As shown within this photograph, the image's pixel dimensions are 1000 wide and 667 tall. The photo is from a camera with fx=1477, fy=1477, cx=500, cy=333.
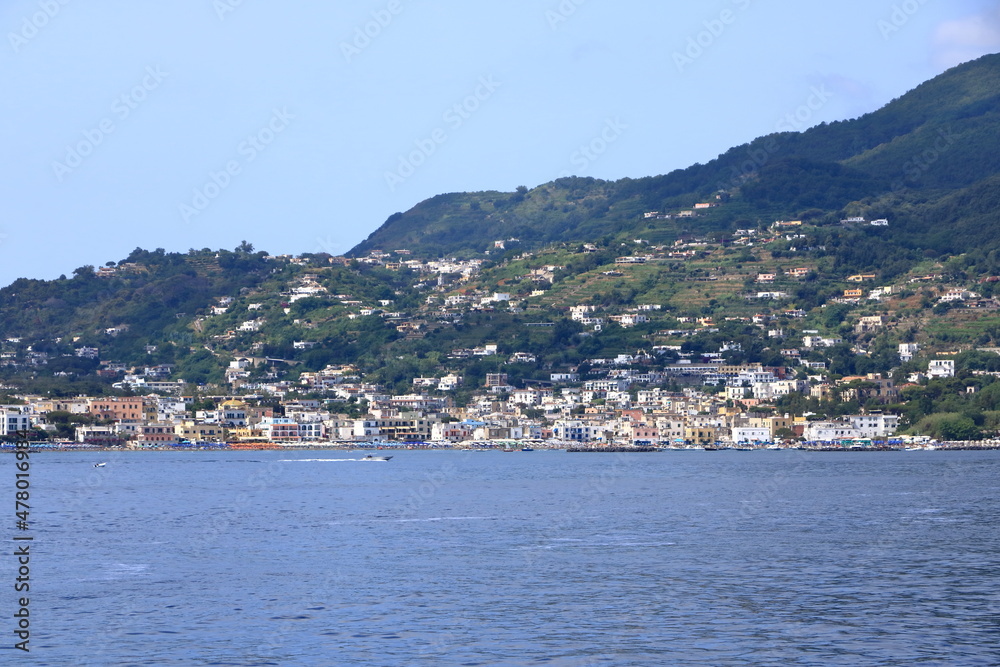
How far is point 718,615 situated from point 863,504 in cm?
3047

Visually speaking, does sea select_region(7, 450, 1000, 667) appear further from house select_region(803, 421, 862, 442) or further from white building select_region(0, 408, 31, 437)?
white building select_region(0, 408, 31, 437)

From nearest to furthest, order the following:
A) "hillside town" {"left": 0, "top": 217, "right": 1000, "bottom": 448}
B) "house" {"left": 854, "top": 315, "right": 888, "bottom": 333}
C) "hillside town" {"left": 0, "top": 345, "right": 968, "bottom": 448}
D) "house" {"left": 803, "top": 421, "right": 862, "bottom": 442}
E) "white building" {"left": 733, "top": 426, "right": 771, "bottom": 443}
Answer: "house" {"left": 803, "top": 421, "right": 862, "bottom": 442} → "white building" {"left": 733, "top": 426, "right": 771, "bottom": 443} → "hillside town" {"left": 0, "top": 345, "right": 968, "bottom": 448} → "hillside town" {"left": 0, "top": 217, "right": 1000, "bottom": 448} → "house" {"left": 854, "top": 315, "right": 888, "bottom": 333}

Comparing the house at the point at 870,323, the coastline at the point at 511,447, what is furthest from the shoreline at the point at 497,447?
the house at the point at 870,323

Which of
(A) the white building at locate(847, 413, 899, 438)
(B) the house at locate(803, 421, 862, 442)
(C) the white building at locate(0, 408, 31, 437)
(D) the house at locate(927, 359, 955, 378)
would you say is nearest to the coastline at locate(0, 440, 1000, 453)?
(C) the white building at locate(0, 408, 31, 437)

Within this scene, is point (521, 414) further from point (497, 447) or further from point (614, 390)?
point (614, 390)

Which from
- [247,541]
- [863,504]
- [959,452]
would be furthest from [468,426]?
[247,541]

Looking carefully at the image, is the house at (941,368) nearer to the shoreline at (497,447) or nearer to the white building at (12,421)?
the shoreline at (497,447)

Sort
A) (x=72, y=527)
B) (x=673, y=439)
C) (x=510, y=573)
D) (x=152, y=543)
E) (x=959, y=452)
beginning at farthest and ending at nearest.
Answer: (x=673, y=439)
(x=959, y=452)
(x=72, y=527)
(x=152, y=543)
(x=510, y=573)

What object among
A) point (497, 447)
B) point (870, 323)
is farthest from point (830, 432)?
point (870, 323)

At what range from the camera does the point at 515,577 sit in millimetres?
38250

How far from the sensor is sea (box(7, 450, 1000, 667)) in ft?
95.2

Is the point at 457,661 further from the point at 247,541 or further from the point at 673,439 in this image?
the point at 673,439

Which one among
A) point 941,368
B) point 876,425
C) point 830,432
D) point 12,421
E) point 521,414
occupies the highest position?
point 941,368

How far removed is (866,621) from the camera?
103 feet
